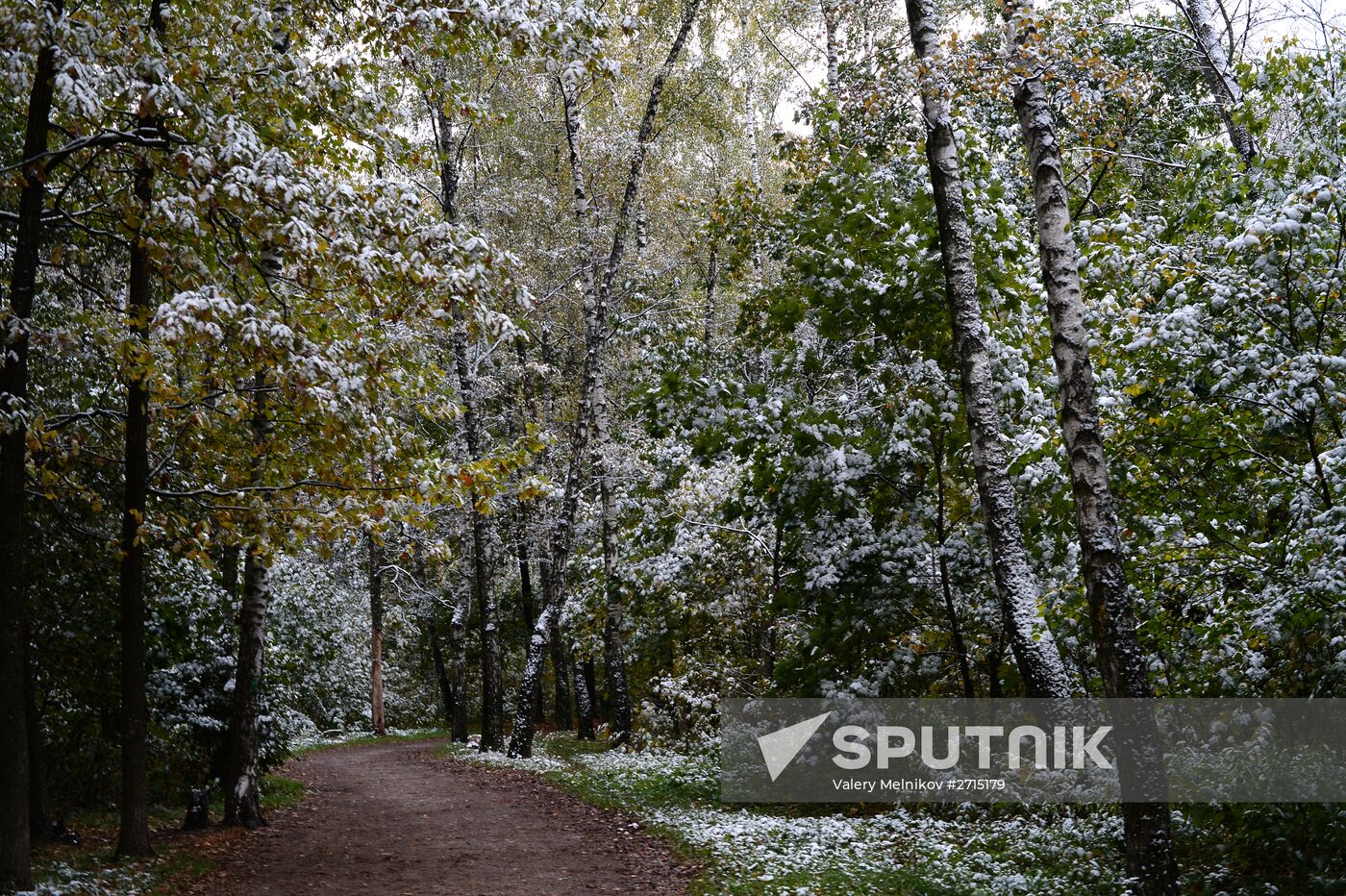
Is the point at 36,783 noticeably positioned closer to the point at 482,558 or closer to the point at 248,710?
the point at 248,710

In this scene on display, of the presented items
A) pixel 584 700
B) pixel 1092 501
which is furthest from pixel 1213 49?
pixel 584 700

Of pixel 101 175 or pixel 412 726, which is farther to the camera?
pixel 412 726

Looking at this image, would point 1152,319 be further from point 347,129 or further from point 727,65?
point 727,65


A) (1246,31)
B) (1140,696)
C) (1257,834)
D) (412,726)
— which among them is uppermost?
(1246,31)

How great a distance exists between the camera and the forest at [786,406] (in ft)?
22.5

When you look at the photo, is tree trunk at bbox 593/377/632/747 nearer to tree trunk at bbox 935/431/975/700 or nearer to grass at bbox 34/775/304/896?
tree trunk at bbox 935/431/975/700

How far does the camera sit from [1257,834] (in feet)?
22.6

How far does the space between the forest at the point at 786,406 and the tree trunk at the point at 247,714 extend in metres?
0.07

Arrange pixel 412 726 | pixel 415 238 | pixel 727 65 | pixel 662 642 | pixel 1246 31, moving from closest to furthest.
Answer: pixel 415 238 → pixel 1246 31 → pixel 662 642 → pixel 727 65 → pixel 412 726

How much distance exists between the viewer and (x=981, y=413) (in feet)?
27.8

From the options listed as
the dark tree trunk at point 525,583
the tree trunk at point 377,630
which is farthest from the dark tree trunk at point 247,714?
the tree trunk at point 377,630

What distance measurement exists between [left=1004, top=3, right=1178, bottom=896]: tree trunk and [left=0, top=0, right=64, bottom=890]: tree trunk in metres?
7.14

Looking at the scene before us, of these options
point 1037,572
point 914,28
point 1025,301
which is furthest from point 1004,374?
point 914,28

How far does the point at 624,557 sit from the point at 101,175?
38.7ft
